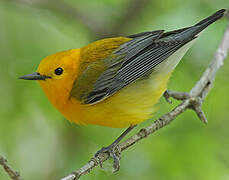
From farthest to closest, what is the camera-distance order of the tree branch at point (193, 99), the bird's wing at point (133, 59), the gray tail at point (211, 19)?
1. the bird's wing at point (133, 59)
2. the gray tail at point (211, 19)
3. the tree branch at point (193, 99)

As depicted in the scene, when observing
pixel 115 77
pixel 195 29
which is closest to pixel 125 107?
pixel 115 77

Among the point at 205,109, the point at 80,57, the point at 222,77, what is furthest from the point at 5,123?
the point at 222,77

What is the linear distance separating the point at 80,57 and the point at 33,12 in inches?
76.0

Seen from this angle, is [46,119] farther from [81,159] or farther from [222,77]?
[222,77]

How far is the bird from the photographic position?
488 centimetres

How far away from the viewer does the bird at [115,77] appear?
488cm

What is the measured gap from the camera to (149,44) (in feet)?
17.7

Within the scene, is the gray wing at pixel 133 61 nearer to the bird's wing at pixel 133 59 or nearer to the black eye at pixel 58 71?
the bird's wing at pixel 133 59

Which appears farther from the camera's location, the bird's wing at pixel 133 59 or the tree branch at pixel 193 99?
the bird's wing at pixel 133 59

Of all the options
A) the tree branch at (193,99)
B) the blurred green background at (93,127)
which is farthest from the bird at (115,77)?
the blurred green background at (93,127)

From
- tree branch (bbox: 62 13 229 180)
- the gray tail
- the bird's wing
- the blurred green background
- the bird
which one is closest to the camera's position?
tree branch (bbox: 62 13 229 180)

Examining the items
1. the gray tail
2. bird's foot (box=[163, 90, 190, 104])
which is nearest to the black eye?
bird's foot (box=[163, 90, 190, 104])

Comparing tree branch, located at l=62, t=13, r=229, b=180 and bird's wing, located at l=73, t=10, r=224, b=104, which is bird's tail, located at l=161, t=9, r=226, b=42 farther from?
tree branch, located at l=62, t=13, r=229, b=180

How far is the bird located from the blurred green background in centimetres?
59
